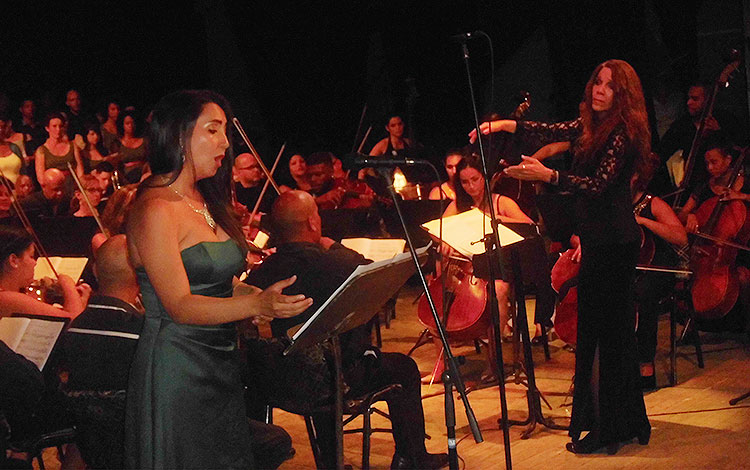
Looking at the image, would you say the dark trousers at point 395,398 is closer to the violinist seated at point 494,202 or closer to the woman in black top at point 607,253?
the woman in black top at point 607,253

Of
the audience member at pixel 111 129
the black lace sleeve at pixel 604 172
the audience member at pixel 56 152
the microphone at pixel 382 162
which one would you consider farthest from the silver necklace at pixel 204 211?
the audience member at pixel 111 129

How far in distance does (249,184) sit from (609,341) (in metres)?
4.45

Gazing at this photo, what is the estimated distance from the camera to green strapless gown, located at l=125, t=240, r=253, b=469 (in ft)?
8.98

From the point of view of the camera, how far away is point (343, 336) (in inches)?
168

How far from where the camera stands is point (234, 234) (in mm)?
2934

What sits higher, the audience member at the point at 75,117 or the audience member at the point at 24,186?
the audience member at the point at 75,117

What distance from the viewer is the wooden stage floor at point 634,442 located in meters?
4.57

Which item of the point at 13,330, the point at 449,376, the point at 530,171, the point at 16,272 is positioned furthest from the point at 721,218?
the point at 13,330

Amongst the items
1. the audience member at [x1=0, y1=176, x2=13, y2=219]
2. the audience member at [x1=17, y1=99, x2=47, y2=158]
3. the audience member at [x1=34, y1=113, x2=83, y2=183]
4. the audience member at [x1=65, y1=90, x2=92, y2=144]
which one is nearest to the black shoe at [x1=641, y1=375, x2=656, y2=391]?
the audience member at [x1=0, y1=176, x2=13, y2=219]

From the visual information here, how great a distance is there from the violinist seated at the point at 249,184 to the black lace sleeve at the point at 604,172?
12.7 feet

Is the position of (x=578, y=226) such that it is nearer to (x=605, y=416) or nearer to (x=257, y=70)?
(x=605, y=416)

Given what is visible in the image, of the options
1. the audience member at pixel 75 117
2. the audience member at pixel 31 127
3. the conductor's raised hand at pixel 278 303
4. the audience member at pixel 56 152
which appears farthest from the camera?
the audience member at pixel 75 117

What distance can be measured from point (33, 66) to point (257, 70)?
2931 mm

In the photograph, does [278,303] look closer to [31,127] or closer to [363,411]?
[363,411]
